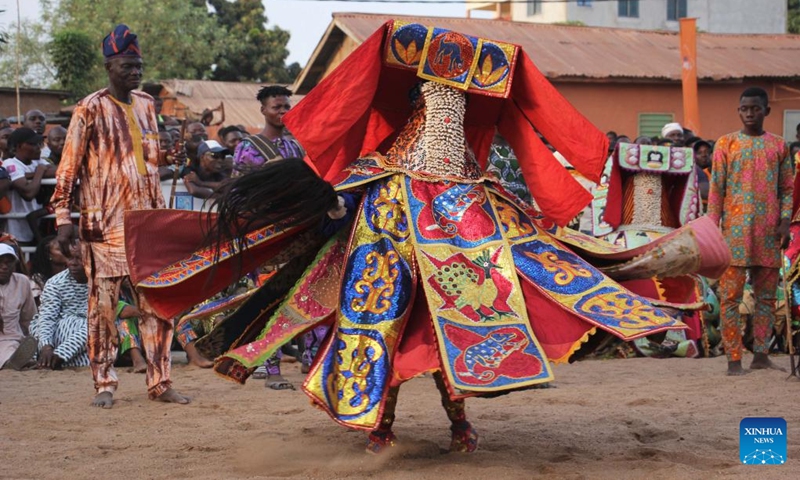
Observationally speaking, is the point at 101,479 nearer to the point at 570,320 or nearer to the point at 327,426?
the point at 327,426

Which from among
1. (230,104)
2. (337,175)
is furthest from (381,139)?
(230,104)

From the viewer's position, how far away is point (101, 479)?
5.29 m

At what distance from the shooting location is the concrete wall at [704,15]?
45.9m

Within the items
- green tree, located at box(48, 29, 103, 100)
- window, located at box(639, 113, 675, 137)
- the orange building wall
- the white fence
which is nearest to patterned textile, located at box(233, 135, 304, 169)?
the white fence

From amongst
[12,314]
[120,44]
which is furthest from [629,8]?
[120,44]

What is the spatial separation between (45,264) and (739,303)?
6.56 metres

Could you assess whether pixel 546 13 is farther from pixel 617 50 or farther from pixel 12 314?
pixel 12 314

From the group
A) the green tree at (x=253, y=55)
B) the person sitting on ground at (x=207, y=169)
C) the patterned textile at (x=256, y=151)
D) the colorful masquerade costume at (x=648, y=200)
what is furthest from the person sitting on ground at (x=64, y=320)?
the green tree at (x=253, y=55)

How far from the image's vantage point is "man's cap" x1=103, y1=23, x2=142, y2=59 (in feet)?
24.0

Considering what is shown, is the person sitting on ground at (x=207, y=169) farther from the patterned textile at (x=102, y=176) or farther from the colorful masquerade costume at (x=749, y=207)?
the colorful masquerade costume at (x=749, y=207)

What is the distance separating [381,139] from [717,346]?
20.6 feet

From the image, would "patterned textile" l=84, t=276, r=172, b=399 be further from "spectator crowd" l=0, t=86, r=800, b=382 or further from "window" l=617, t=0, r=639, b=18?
"window" l=617, t=0, r=639, b=18

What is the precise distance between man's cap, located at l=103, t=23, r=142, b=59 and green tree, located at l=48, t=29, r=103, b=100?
20913 millimetres

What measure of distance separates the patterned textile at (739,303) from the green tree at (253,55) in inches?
1139
